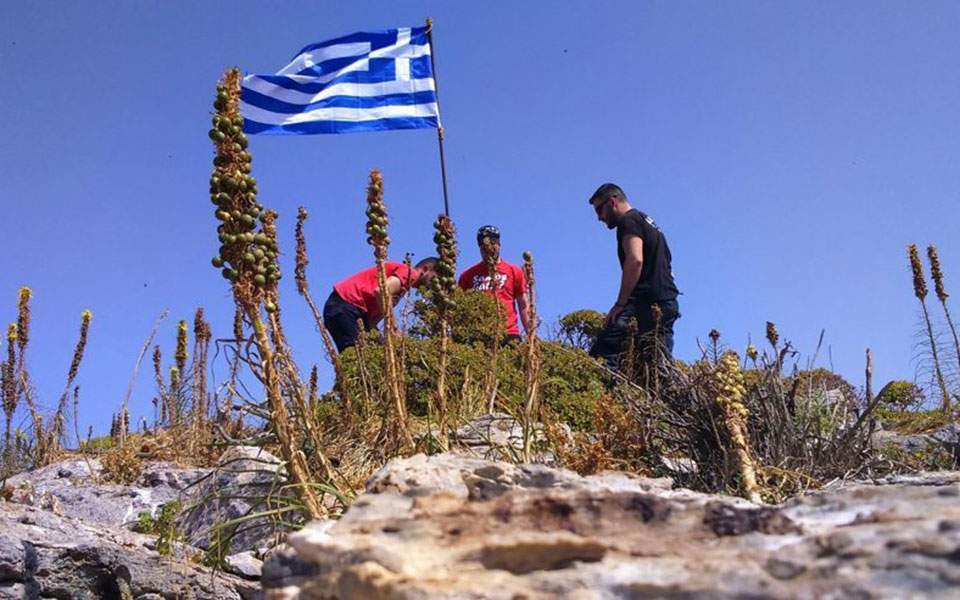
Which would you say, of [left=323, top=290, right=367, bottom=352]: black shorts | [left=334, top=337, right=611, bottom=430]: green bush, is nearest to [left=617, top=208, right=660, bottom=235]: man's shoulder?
[left=334, top=337, right=611, bottom=430]: green bush

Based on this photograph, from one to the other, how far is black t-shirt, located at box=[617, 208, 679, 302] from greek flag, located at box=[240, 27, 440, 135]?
9.11ft

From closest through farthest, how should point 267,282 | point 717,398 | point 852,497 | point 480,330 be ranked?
point 852,497, point 267,282, point 717,398, point 480,330

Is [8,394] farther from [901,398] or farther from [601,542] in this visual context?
[901,398]

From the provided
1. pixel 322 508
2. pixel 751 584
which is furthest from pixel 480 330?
pixel 751 584

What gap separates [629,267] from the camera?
24.7 ft

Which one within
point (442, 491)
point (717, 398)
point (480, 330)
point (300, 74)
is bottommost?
point (442, 491)

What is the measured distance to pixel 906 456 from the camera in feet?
15.0

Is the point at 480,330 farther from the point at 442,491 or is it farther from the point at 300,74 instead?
the point at 442,491

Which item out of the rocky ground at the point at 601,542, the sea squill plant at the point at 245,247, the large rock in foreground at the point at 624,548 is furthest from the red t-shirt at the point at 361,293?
the large rock in foreground at the point at 624,548

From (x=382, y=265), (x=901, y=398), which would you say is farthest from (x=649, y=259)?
(x=901, y=398)

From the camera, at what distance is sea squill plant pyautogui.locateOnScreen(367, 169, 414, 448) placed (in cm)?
320

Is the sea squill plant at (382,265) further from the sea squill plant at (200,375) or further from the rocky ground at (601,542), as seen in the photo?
the sea squill plant at (200,375)

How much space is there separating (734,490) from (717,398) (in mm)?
422

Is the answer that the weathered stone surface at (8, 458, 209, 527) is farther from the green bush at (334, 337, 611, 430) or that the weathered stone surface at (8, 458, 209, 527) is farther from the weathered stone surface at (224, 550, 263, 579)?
the weathered stone surface at (224, 550, 263, 579)
